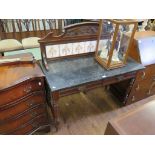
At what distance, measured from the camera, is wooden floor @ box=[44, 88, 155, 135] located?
173cm

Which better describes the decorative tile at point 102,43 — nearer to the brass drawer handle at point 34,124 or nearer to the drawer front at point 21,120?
the drawer front at point 21,120

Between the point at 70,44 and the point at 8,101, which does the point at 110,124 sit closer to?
the point at 8,101

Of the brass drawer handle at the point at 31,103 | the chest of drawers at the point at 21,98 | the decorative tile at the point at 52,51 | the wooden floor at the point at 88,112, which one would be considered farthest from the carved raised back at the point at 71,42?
the wooden floor at the point at 88,112

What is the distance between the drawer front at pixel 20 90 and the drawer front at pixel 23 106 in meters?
0.06

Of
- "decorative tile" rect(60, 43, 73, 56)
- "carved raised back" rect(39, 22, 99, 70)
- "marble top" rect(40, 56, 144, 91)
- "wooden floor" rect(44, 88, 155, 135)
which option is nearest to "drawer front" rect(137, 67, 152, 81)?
"marble top" rect(40, 56, 144, 91)

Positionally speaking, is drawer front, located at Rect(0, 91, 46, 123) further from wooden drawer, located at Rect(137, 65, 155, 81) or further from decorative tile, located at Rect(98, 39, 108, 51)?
wooden drawer, located at Rect(137, 65, 155, 81)

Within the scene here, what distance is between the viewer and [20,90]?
1.17m

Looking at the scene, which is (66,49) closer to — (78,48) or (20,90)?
(78,48)

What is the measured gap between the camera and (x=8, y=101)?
3.75 feet

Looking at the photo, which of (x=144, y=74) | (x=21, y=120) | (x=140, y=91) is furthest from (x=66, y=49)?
(x=140, y=91)

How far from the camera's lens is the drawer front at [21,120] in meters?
1.26

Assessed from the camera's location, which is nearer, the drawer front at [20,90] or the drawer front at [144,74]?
the drawer front at [20,90]

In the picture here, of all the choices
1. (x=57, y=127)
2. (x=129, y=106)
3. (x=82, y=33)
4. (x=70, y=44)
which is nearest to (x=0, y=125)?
(x=57, y=127)

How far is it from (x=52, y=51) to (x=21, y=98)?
582mm
